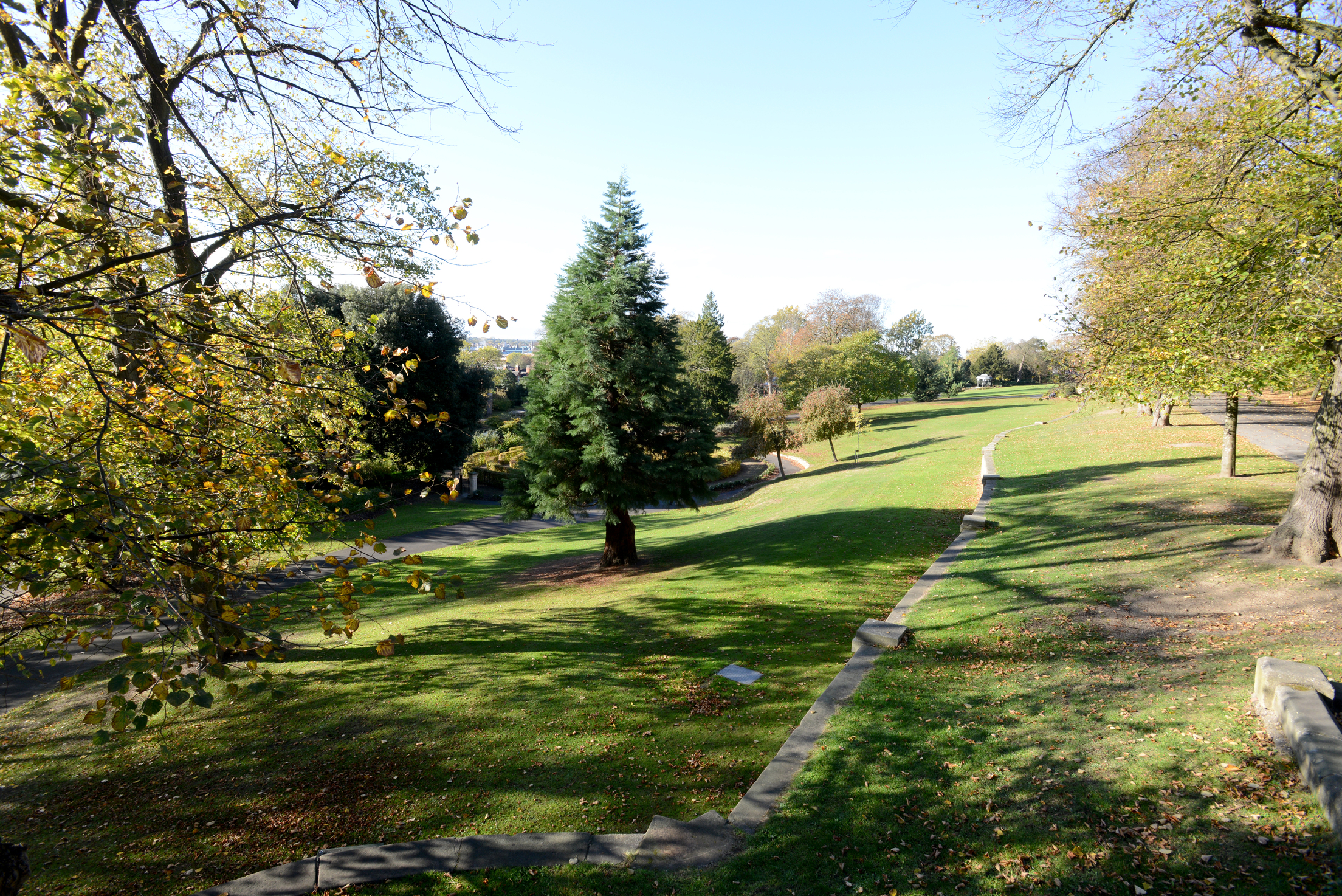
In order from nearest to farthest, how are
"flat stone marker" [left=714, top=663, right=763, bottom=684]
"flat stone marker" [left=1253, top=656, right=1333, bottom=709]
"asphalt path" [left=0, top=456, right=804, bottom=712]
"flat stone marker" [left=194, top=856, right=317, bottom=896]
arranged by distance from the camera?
"flat stone marker" [left=194, top=856, right=317, bottom=896]
"flat stone marker" [left=1253, top=656, right=1333, bottom=709]
"asphalt path" [left=0, top=456, right=804, bottom=712]
"flat stone marker" [left=714, top=663, right=763, bottom=684]

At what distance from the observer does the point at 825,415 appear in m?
34.3

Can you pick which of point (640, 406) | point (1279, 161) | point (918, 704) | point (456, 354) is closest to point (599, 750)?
point (918, 704)

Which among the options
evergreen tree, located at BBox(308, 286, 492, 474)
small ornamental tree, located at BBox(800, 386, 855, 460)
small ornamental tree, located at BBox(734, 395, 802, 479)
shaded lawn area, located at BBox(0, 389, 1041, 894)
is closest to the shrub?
small ornamental tree, located at BBox(734, 395, 802, 479)

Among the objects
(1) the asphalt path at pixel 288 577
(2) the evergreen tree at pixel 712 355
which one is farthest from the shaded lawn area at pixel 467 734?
(2) the evergreen tree at pixel 712 355

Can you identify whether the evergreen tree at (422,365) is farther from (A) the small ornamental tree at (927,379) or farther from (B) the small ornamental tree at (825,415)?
(A) the small ornamental tree at (927,379)

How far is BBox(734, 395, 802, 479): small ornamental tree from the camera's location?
1328 inches

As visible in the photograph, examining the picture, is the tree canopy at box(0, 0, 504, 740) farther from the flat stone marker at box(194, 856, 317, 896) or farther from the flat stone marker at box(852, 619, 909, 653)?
the flat stone marker at box(852, 619, 909, 653)

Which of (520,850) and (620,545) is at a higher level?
(620,545)

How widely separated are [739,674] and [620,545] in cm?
851

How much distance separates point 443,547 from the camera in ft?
72.5

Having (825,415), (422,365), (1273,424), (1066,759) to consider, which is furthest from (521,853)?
(1273,424)

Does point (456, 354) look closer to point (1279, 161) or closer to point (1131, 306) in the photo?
point (1131, 306)

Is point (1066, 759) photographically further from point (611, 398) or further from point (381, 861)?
point (611, 398)

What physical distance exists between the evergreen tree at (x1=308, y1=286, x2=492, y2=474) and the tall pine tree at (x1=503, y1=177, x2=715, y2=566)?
581 inches
